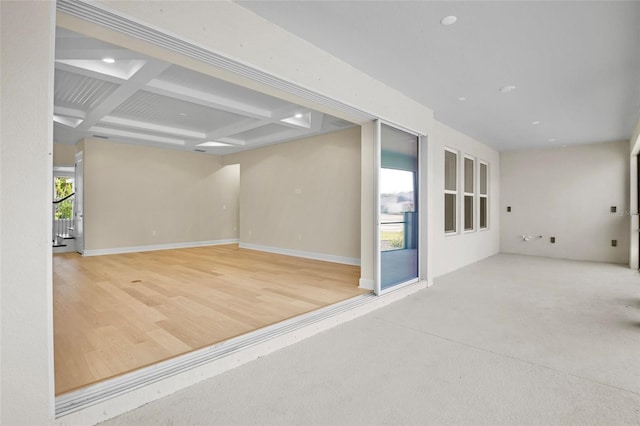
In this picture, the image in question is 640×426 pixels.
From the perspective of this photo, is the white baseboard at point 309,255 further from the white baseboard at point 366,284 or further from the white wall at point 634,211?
the white wall at point 634,211

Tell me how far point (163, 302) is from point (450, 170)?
540 centimetres

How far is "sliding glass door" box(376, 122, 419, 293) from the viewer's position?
163 inches

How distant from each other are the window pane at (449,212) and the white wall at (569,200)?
3.27m

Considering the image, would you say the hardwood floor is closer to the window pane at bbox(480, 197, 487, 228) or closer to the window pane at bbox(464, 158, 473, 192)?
the window pane at bbox(464, 158, 473, 192)

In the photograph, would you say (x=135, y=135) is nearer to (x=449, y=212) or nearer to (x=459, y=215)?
(x=449, y=212)

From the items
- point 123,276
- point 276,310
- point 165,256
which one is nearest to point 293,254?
point 165,256

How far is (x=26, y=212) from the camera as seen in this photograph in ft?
5.11

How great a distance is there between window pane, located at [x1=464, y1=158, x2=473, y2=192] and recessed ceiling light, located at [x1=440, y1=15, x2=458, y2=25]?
470 cm

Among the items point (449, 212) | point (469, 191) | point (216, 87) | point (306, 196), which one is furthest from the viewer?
point (306, 196)

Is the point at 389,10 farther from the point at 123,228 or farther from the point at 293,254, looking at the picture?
the point at 123,228

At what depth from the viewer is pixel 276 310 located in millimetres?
3467

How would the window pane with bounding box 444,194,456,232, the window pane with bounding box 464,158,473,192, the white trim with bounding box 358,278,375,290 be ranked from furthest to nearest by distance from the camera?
the window pane with bounding box 464,158,473,192
the window pane with bounding box 444,194,456,232
the white trim with bounding box 358,278,375,290

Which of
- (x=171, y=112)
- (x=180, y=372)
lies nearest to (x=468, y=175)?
(x=171, y=112)

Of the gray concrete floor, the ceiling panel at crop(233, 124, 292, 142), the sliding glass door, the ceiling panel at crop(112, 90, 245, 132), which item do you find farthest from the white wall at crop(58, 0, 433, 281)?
the ceiling panel at crop(233, 124, 292, 142)
